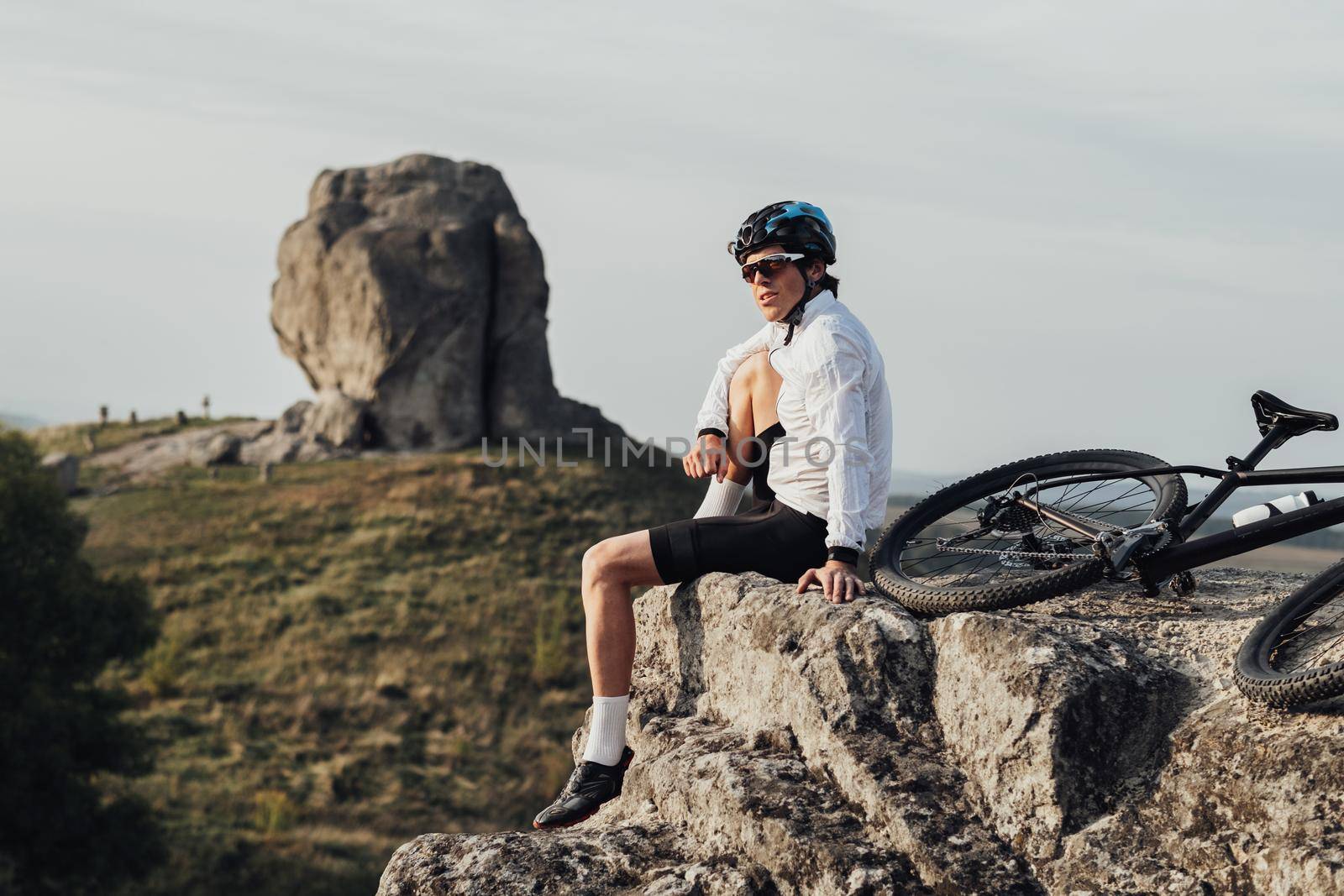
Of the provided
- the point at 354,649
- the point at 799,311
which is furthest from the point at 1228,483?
the point at 354,649

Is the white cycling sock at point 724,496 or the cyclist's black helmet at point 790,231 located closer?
the cyclist's black helmet at point 790,231

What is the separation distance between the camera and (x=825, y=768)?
500cm

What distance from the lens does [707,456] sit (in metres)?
6.24

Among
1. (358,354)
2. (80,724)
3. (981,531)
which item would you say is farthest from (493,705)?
(981,531)

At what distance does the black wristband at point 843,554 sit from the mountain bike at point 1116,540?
0.81ft

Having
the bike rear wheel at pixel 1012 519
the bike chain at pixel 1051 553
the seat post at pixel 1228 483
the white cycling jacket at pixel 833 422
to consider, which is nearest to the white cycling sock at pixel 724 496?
→ the white cycling jacket at pixel 833 422

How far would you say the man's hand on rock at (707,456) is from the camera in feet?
20.4

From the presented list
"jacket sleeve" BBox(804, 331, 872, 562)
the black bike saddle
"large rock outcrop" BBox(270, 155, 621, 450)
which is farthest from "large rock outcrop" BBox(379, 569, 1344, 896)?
"large rock outcrop" BBox(270, 155, 621, 450)

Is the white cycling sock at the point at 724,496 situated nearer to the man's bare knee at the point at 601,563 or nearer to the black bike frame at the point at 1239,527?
the man's bare knee at the point at 601,563

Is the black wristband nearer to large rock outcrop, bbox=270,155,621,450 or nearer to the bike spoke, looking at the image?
the bike spoke

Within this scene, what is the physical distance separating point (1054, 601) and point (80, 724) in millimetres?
22729

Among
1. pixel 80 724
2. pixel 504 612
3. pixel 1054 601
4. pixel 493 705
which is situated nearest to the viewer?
pixel 1054 601

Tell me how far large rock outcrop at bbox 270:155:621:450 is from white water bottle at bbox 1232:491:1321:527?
4367 cm

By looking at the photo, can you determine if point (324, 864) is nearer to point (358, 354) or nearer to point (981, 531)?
point (981, 531)
